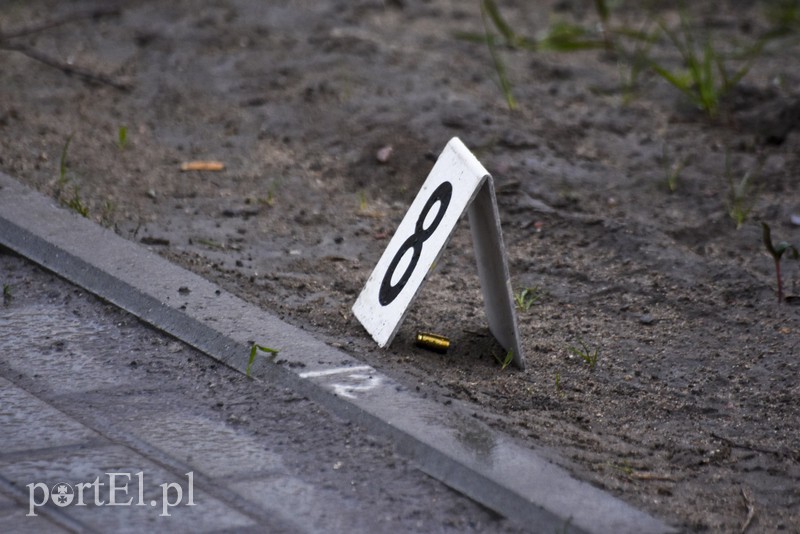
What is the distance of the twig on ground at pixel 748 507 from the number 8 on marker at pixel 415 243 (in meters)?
0.96

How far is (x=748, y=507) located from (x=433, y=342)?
0.93 meters

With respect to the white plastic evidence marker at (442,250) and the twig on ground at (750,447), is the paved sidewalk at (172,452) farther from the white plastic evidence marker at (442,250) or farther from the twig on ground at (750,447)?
the twig on ground at (750,447)

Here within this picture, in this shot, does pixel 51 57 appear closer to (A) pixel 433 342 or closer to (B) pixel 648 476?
(A) pixel 433 342

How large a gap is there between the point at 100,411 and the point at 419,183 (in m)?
1.83

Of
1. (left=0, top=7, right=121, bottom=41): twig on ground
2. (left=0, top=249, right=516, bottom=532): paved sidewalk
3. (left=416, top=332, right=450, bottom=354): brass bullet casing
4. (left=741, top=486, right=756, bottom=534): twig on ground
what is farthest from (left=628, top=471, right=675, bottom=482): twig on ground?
(left=0, top=7, right=121, bottom=41): twig on ground

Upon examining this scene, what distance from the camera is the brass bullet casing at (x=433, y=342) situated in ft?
9.81

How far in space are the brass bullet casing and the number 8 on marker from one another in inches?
5.4

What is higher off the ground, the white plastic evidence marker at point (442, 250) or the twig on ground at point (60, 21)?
the twig on ground at point (60, 21)

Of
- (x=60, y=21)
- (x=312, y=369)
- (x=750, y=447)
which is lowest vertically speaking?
(x=312, y=369)

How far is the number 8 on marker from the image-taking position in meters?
2.90

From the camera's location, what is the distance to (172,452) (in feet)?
8.09

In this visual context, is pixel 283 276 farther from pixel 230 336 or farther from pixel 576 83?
pixel 576 83

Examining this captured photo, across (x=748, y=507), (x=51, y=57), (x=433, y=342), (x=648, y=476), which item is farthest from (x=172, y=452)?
(x=51, y=57)

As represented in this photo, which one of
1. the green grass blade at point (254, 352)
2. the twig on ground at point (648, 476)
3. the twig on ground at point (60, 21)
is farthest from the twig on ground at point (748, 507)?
the twig on ground at point (60, 21)
